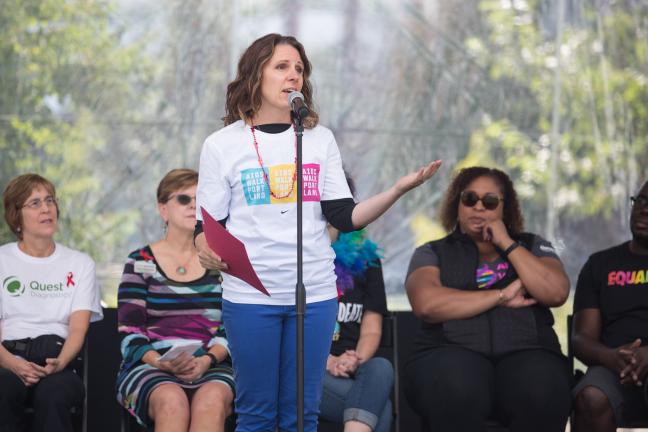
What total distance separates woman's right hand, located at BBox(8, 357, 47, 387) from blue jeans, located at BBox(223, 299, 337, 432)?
1481mm

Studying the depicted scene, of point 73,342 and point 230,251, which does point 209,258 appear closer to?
point 230,251

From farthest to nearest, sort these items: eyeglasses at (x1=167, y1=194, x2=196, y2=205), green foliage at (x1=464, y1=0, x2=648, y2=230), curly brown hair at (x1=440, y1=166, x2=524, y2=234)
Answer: green foliage at (x1=464, y1=0, x2=648, y2=230) → curly brown hair at (x1=440, y1=166, x2=524, y2=234) → eyeglasses at (x1=167, y1=194, x2=196, y2=205)

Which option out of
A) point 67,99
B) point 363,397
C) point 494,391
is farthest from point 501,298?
point 67,99

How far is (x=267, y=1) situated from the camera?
5.77 metres

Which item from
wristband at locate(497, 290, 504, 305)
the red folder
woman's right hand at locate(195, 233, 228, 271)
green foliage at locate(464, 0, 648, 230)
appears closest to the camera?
the red folder

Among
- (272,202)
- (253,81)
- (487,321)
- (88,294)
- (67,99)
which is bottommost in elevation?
(487,321)

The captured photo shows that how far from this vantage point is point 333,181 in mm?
3258

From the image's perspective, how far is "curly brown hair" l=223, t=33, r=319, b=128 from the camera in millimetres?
3234

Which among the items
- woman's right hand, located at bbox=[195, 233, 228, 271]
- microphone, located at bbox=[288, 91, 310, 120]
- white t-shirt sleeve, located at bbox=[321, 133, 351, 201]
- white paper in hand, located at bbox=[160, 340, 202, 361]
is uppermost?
microphone, located at bbox=[288, 91, 310, 120]

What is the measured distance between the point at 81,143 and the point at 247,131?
264cm

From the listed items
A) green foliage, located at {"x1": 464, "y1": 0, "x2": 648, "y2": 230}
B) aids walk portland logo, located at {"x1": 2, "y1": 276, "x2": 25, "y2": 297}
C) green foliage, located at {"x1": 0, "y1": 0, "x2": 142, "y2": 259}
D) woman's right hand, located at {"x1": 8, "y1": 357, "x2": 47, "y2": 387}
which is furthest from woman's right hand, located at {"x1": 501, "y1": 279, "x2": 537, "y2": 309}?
green foliage, located at {"x1": 0, "y1": 0, "x2": 142, "y2": 259}

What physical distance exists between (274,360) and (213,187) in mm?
569

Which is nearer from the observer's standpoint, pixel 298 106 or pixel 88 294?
pixel 298 106

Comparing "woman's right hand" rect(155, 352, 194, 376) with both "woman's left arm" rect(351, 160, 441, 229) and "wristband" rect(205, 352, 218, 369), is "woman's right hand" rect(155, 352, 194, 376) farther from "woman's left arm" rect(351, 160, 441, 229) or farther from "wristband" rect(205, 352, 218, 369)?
"woman's left arm" rect(351, 160, 441, 229)
